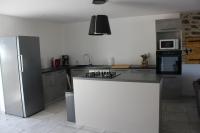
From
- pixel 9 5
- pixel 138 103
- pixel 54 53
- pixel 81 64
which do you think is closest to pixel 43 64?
pixel 54 53

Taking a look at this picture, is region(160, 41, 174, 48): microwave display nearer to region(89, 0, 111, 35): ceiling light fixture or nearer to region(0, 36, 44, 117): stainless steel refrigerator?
region(89, 0, 111, 35): ceiling light fixture

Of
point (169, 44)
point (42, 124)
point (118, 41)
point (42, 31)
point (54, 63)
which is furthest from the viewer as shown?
point (54, 63)

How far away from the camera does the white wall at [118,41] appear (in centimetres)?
538

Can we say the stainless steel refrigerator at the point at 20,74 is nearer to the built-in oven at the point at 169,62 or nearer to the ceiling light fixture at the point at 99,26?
the ceiling light fixture at the point at 99,26

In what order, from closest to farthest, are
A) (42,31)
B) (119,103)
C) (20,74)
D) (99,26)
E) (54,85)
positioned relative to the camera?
(99,26)
(119,103)
(20,74)
(54,85)
(42,31)

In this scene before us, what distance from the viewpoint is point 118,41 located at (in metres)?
5.74

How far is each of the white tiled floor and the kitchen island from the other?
0.23m

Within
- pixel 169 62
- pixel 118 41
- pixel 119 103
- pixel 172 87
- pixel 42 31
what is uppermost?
pixel 42 31

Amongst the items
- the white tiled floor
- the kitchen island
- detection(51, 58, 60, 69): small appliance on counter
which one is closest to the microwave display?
the kitchen island

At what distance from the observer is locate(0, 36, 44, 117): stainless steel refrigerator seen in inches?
154

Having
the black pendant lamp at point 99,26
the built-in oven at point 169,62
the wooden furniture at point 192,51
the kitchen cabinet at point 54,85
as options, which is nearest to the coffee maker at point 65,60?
the kitchen cabinet at point 54,85

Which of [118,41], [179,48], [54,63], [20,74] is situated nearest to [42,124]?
[20,74]

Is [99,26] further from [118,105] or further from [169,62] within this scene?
[169,62]

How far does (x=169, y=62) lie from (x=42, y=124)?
11.7 ft
